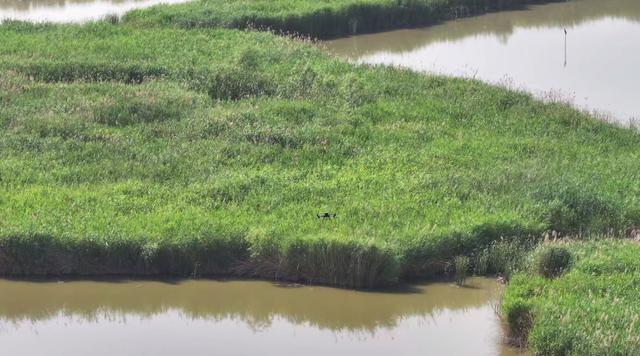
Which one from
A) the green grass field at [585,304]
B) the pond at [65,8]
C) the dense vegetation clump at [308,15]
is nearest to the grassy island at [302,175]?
the green grass field at [585,304]

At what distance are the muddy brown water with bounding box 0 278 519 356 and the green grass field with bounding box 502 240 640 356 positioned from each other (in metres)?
0.41

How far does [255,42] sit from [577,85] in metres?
5.19

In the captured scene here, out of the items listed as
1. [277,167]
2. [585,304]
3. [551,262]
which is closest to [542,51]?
[277,167]

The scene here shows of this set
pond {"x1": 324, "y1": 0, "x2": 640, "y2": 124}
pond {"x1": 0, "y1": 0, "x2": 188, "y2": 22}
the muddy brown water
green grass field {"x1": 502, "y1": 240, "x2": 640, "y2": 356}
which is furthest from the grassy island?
pond {"x1": 0, "y1": 0, "x2": 188, "y2": 22}

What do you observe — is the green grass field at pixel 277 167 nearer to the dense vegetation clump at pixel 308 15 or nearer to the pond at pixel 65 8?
the dense vegetation clump at pixel 308 15

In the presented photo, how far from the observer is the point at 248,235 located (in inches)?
445

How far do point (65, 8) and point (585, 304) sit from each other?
65.0 feet

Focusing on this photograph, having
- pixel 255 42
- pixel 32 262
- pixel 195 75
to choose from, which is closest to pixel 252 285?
pixel 32 262

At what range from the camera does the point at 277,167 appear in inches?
525

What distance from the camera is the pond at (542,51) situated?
61.9 feet

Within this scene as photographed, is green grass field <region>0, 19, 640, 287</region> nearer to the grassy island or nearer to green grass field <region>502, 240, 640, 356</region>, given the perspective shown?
the grassy island

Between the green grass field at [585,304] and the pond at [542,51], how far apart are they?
20.3 ft

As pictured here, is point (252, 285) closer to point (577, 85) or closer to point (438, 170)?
point (438, 170)

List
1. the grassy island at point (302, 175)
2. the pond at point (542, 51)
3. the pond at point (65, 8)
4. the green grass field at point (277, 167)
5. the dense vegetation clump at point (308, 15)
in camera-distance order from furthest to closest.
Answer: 1. the pond at point (65, 8)
2. the dense vegetation clump at point (308, 15)
3. the pond at point (542, 51)
4. the green grass field at point (277, 167)
5. the grassy island at point (302, 175)
